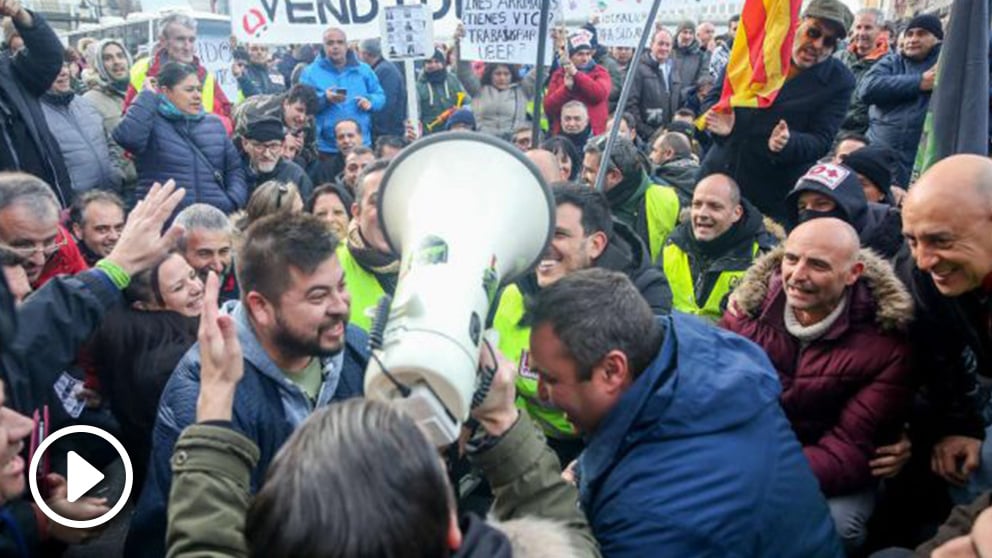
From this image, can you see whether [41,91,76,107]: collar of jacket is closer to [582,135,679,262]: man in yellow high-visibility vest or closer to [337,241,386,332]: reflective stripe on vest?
[337,241,386,332]: reflective stripe on vest

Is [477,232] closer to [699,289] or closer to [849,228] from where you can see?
[849,228]

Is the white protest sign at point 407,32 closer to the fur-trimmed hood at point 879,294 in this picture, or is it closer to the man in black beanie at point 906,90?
the man in black beanie at point 906,90

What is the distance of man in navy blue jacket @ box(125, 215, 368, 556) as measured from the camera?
214 centimetres

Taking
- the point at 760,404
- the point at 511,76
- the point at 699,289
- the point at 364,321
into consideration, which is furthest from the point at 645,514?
the point at 511,76

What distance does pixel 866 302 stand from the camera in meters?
2.89

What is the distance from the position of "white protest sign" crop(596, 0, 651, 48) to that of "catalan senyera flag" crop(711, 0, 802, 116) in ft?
13.6

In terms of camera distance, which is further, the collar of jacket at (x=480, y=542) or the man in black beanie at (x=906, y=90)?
the man in black beanie at (x=906, y=90)

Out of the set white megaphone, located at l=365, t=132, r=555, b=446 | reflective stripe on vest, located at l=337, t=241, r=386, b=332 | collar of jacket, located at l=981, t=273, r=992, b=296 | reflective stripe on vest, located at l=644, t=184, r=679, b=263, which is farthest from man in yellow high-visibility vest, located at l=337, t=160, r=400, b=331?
reflective stripe on vest, located at l=644, t=184, r=679, b=263

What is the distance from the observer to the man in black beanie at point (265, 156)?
5.83 m

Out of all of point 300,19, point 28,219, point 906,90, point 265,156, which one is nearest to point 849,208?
point 906,90

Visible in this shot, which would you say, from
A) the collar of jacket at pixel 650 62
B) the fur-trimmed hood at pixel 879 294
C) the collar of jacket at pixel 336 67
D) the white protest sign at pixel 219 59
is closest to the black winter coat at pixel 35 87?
the collar of jacket at pixel 336 67

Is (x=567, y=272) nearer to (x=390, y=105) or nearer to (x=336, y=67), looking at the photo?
(x=336, y=67)

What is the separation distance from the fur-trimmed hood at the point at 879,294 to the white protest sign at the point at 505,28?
3.51 metres

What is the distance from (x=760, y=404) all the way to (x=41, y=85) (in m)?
4.50
